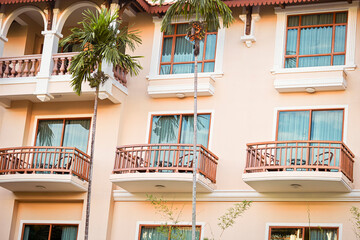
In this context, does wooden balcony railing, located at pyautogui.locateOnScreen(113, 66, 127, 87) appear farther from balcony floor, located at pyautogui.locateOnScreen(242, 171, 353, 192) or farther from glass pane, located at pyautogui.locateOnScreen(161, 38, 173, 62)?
balcony floor, located at pyautogui.locateOnScreen(242, 171, 353, 192)

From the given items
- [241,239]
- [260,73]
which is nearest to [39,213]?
[241,239]

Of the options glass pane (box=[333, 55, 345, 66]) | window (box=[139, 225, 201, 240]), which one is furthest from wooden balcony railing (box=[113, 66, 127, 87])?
glass pane (box=[333, 55, 345, 66])

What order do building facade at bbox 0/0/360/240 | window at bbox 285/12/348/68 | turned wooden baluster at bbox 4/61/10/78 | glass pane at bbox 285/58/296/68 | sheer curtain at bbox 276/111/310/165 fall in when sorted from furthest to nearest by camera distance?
turned wooden baluster at bbox 4/61/10/78 → glass pane at bbox 285/58/296/68 → window at bbox 285/12/348/68 → sheer curtain at bbox 276/111/310/165 → building facade at bbox 0/0/360/240

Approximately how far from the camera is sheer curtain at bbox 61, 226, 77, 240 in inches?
1030

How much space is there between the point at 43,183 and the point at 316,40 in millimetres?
9969

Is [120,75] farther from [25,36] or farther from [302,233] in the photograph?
[302,233]

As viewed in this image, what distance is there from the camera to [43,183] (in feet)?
83.9

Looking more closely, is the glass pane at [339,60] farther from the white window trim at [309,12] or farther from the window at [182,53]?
the window at [182,53]

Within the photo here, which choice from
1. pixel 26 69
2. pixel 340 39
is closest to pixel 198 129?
A: pixel 340 39

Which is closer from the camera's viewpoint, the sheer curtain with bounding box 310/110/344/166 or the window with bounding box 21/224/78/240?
the sheer curtain with bounding box 310/110/344/166

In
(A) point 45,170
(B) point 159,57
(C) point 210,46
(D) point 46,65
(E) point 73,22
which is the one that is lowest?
(A) point 45,170

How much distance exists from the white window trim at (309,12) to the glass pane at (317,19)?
0.56 ft

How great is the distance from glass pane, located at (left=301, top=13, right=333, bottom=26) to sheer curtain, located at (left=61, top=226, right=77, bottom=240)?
33.3ft

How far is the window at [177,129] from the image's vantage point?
26.1 m
